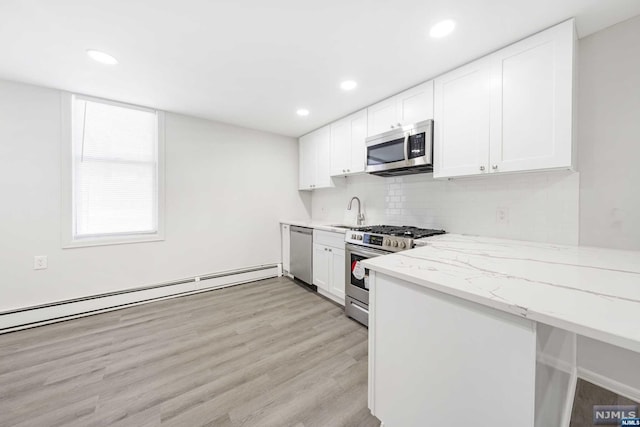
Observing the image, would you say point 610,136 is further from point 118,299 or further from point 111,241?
point 118,299

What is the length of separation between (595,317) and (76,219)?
392 centimetres

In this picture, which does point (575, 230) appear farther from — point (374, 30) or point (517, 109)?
point (374, 30)

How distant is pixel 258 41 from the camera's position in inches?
68.2

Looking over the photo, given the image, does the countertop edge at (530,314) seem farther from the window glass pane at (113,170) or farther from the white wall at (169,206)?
the window glass pane at (113,170)

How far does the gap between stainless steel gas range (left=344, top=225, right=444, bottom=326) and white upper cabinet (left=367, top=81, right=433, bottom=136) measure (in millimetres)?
1108

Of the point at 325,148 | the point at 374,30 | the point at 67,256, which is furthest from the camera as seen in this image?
the point at 325,148

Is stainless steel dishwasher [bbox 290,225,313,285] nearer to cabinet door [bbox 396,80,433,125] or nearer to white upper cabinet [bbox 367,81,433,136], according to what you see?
white upper cabinet [bbox 367,81,433,136]

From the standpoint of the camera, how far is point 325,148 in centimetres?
350

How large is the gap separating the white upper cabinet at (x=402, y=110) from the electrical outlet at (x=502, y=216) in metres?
1.01

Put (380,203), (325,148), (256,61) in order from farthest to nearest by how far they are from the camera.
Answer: (325,148) < (380,203) < (256,61)

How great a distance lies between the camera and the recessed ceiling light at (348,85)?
2297mm

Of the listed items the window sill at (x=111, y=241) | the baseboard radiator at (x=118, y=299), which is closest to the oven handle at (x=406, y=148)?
the baseboard radiator at (x=118, y=299)

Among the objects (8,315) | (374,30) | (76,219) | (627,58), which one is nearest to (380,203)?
(374,30)

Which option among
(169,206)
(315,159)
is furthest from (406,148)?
(169,206)
